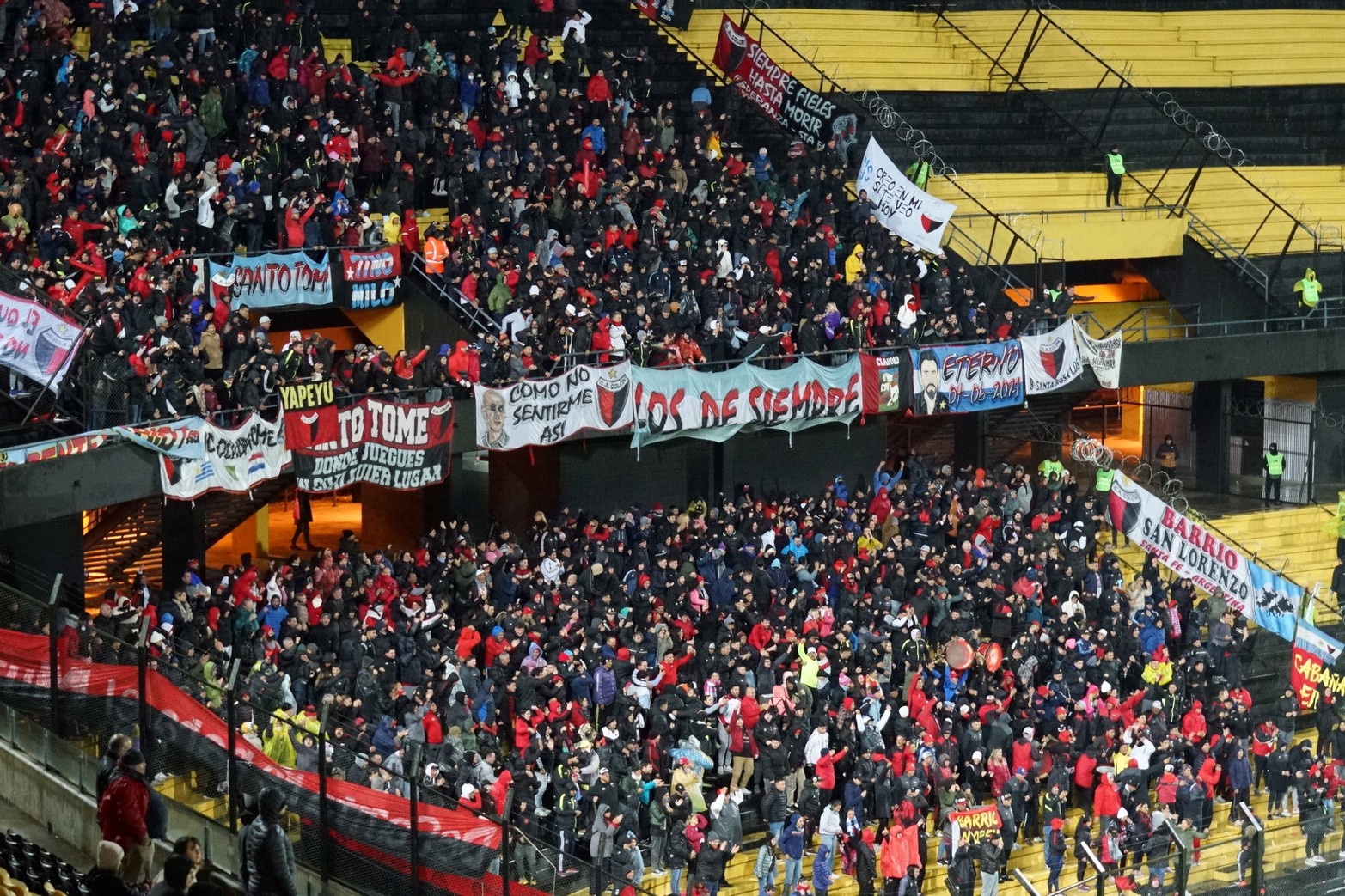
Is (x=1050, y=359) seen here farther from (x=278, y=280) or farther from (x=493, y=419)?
(x=278, y=280)

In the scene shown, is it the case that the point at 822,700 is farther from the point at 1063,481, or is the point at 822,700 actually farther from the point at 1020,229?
the point at 1020,229

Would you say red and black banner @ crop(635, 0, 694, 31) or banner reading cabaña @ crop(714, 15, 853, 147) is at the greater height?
red and black banner @ crop(635, 0, 694, 31)

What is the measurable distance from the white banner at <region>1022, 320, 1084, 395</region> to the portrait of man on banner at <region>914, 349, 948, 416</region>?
151cm

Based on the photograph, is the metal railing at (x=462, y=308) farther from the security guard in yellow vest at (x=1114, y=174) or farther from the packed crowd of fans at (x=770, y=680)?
the security guard in yellow vest at (x=1114, y=174)

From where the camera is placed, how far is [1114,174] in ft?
112

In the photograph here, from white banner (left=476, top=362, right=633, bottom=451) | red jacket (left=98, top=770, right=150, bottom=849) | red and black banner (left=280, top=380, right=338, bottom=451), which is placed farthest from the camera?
white banner (left=476, top=362, right=633, bottom=451)

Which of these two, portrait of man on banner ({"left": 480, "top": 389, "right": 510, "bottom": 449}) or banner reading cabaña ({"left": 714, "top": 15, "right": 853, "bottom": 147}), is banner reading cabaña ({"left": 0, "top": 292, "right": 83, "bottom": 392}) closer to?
portrait of man on banner ({"left": 480, "top": 389, "right": 510, "bottom": 449})

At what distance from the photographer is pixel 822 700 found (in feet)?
76.7

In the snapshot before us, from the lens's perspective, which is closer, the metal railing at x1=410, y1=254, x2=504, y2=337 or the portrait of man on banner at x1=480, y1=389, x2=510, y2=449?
the portrait of man on banner at x1=480, y1=389, x2=510, y2=449

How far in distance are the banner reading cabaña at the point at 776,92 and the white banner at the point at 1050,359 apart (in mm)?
4818

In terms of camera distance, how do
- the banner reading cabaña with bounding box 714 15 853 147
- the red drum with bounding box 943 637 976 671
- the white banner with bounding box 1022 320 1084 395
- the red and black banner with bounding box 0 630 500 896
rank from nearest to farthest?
the red and black banner with bounding box 0 630 500 896 < the red drum with bounding box 943 637 976 671 < the white banner with bounding box 1022 320 1084 395 < the banner reading cabaña with bounding box 714 15 853 147

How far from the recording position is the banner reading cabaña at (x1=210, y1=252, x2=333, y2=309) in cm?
2419

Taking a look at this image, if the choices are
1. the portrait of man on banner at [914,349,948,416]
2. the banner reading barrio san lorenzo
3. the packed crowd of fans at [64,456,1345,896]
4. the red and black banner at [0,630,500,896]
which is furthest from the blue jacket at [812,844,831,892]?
the banner reading barrio san lorenzo

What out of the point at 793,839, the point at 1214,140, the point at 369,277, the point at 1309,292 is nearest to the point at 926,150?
the point at 1214,140
